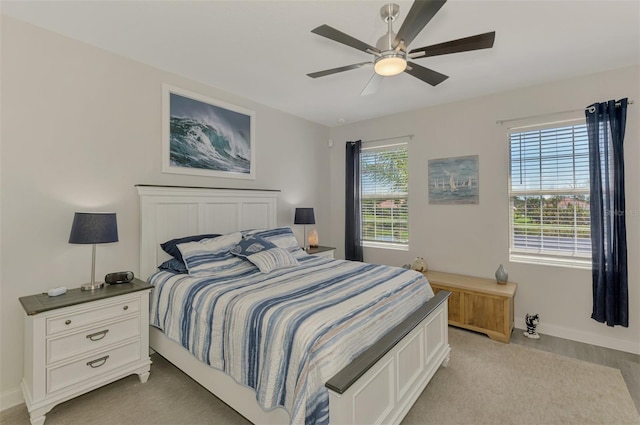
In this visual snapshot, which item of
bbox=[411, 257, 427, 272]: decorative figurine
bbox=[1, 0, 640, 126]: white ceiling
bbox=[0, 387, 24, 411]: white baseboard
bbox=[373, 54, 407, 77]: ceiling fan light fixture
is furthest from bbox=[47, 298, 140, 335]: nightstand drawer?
bbox=[411, 257, 427, 272]: decorative figurine

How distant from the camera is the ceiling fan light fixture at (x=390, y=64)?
1.74 m

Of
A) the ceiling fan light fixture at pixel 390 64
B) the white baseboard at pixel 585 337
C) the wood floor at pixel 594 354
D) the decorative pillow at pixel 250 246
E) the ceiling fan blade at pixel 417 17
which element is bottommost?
the wood floor at pixel 594 354

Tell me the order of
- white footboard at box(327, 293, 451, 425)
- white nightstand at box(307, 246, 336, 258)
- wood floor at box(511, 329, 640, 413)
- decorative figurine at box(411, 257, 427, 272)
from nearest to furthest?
white footboard at box(327, 293, 451, 425) → wood floor at box(511, 329, 640, 413) → decorative figurine at box(411, 257, 427, 272) → white nightstand at box(307, 246, 336, 258)

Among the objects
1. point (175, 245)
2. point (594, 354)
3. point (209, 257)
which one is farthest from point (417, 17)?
point (594, 354)

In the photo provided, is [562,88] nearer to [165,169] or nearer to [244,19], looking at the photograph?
[244,19]

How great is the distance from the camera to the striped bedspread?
57.4 inches

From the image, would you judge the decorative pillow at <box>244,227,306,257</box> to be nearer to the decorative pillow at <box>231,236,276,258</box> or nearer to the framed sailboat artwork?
the decorative pillow at <box>231,236,276,258</box>

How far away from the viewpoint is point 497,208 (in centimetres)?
350

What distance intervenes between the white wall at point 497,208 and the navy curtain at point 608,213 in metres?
0.12

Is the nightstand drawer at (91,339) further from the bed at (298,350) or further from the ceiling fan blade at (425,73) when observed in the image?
the ceiling fan blade at (425,73)

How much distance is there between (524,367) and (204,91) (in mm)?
4076

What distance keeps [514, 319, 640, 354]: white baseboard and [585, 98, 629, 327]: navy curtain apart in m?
0.22

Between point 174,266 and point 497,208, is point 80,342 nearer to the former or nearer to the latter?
point 174,266

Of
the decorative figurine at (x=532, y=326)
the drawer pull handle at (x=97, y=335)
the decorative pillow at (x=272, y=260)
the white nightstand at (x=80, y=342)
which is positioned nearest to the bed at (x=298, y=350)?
the decorative pillow at (x=272, y=260)
